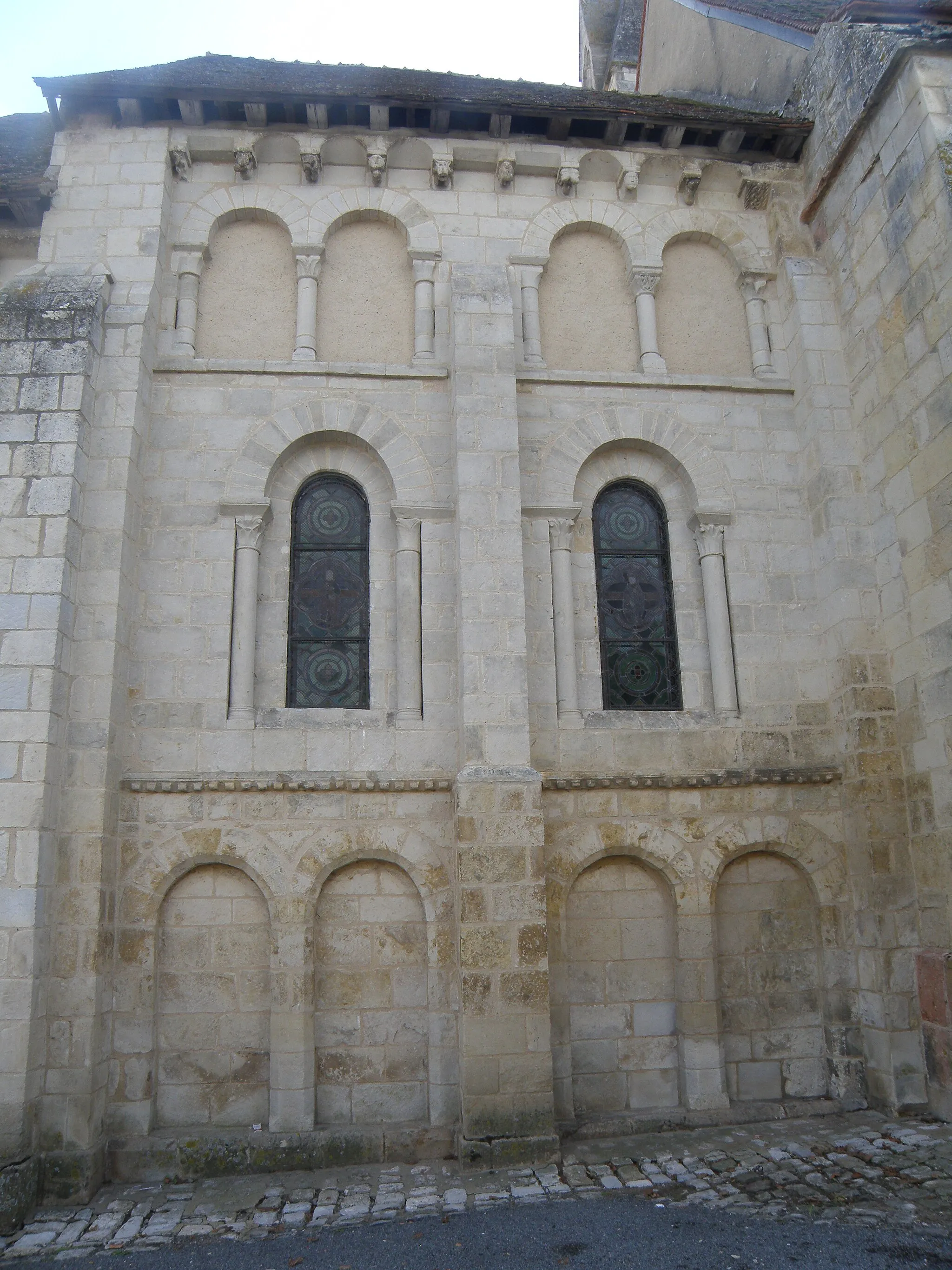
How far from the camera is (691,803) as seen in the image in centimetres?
750

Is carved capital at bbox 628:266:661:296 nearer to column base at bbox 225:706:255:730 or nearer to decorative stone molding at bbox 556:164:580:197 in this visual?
decorative stone molding at bbox 556:164:580:197

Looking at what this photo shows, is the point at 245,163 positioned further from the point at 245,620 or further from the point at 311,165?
the point at 245,620

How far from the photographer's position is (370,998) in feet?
23.0

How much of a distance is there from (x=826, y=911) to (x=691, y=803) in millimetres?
1377

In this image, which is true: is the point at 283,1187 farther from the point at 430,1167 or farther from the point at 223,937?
the point at 223,937

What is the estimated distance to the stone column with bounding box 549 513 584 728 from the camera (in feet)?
25.0

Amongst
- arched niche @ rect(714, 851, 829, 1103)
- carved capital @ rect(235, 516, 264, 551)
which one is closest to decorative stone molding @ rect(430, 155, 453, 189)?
carved capital @ rect(235, 516, 264, 551)

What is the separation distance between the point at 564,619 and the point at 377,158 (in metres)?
4.74

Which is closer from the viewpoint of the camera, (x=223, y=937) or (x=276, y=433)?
(x=223, y=937)

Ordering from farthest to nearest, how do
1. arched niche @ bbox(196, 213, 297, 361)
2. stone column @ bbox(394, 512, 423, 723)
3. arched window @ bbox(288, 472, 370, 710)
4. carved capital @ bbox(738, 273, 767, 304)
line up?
carved capital @ bbox(738, 273, 767, 304)
arched niche @ bbox(196, 213, 297, 361)
arched window @ bbox(288, 472, 370, 710)
stone column @ bbox(394, 512, 423, 723)

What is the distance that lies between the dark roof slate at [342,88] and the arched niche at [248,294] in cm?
113

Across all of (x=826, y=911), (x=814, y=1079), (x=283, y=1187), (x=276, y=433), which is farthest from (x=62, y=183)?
(x=814, y=1079)

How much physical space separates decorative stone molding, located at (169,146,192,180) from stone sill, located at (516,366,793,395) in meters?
3.65

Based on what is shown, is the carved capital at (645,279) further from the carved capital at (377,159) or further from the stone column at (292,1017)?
the stone column at (292,1017)
